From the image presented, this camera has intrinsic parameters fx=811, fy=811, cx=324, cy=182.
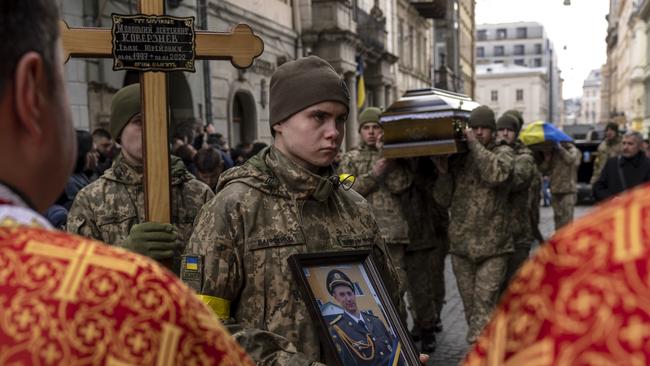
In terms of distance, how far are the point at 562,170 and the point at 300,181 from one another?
9.59 m

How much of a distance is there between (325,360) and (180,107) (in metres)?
12.2

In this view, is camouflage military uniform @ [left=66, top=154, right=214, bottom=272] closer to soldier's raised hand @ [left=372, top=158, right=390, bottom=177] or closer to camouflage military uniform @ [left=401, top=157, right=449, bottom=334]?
soldier's raised hand @ [left=372, top=158, right=390, bottom=177]

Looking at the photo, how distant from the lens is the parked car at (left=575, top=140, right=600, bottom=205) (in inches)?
889

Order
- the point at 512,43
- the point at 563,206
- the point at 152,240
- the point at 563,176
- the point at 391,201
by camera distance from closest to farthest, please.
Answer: the point at 152,240 → the point at 391,201 → the point at 563,176 → the point at 563,206 → the point at 512,43

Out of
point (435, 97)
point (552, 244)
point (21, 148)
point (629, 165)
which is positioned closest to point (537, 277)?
point (552, 244)

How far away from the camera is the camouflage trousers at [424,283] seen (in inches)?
282

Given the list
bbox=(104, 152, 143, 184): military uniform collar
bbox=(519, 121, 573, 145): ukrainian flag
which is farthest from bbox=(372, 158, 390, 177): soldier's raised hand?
bbox=(519, 121, 573, 145): ukrainian flag

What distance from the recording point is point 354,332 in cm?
242

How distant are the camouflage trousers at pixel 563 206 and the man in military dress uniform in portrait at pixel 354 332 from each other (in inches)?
388

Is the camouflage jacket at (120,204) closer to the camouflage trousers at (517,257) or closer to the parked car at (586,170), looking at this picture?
the camouflage trousers at (517,257)

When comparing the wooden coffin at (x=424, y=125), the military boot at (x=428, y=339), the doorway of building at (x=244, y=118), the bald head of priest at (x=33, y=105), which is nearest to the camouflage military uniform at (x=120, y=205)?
the wooden coffin at (x=424, y=125)

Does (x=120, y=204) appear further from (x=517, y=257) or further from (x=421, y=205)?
(x=517, y=257)

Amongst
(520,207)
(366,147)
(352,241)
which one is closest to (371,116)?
(366,147)

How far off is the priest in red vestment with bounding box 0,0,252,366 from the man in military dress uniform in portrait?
1312mm
